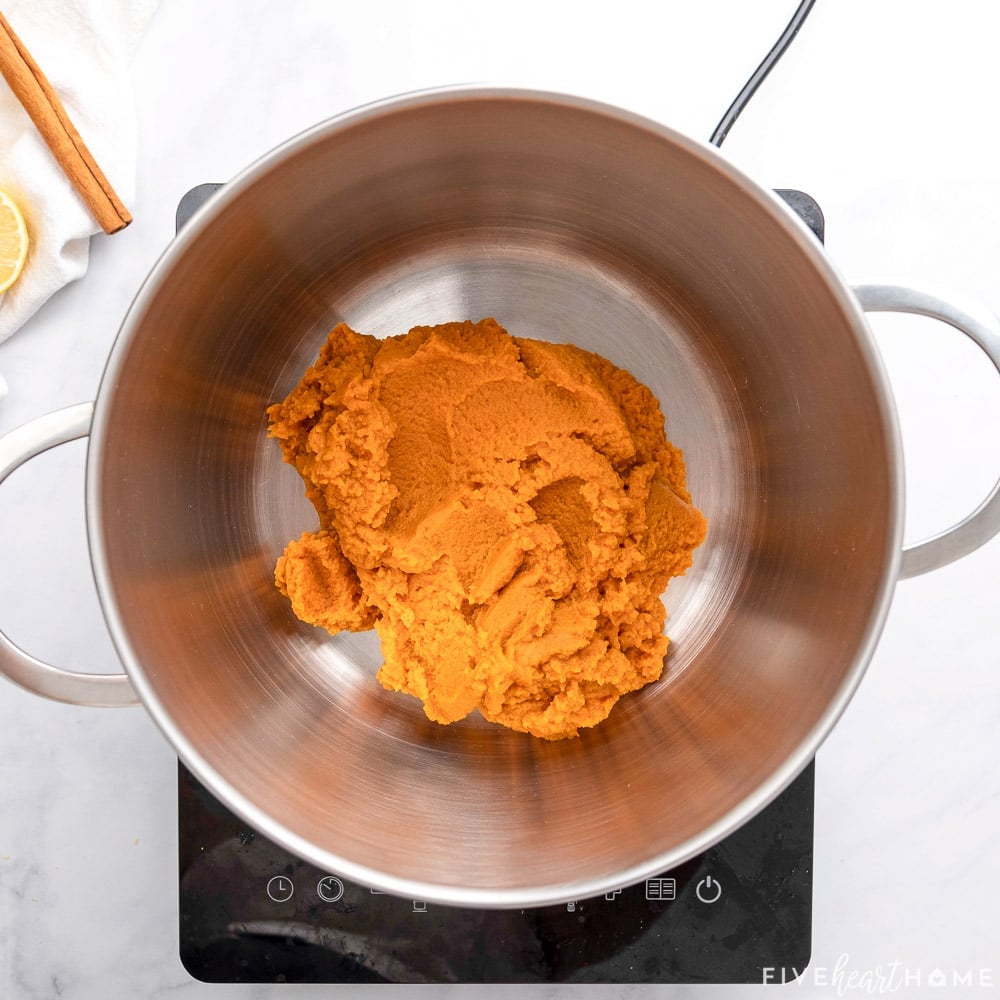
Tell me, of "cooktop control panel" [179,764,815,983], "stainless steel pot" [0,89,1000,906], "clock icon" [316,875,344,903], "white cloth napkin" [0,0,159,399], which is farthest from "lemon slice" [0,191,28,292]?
"clock icon" [316,875,344,903]

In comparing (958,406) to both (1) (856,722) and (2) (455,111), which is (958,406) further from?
(2) (455,111)

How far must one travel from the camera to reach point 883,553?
788mm

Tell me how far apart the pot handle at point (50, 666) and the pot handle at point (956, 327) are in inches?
27.6

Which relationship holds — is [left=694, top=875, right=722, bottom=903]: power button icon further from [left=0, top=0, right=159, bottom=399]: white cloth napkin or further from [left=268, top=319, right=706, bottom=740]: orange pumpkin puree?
[left=0, top=0, right=159, bottom=399]: white cloth napkin

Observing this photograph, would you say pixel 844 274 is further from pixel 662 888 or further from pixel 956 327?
pixel 662 888

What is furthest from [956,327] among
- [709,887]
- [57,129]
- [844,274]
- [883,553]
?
[57,129]

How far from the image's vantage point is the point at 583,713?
0.96m

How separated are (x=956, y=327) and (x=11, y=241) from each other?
106 centimetres

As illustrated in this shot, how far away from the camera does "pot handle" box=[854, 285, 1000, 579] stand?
30.9 inches

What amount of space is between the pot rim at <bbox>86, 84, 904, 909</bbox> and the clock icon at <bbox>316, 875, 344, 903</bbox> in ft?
0.83

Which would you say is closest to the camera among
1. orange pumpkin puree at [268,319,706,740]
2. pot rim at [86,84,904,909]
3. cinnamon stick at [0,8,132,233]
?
pot rim at [86,84,904,909]

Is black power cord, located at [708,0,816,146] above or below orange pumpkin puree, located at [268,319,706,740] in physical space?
above

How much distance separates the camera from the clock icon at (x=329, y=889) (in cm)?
101

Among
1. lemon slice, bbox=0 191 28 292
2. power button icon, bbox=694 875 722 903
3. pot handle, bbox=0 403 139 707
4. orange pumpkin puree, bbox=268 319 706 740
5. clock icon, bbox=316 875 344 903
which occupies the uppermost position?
lemon slice, bbox=0 191 28 292
